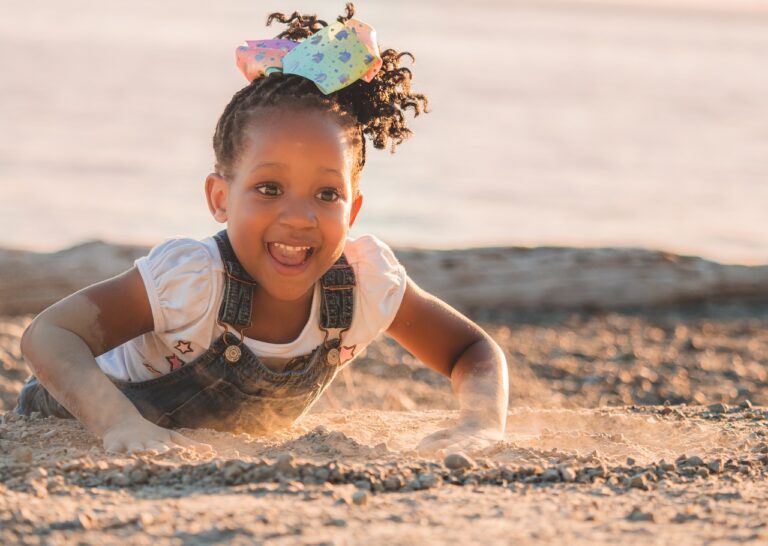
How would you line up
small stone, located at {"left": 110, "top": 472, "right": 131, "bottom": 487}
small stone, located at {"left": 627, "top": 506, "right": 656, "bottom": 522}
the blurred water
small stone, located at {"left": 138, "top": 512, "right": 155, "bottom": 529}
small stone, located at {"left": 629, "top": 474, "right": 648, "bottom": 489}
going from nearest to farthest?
small stone, located at {"left": 138, "top": 512, "right": 155, "bottom": 529} → small stone, located at {"left": 627, "top": 506, "right": 656, "bottom": 522} → small stone, located at {"left": 110, "top": 472, "right": 131, "bottom": 487} → small stone, located at {"left": 629, "top": 474, "right": 648, "bottom": 489} → the blurred water

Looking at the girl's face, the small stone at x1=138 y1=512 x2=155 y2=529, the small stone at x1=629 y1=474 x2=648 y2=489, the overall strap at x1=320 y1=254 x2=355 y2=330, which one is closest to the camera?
the small stone at x1=138 y1=512 x2=155 y2=529

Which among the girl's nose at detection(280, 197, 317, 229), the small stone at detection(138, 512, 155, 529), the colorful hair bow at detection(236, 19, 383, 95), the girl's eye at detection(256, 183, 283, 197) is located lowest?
the small stone at detection(138, 512, 155, 529)

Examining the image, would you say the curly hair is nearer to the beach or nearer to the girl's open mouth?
the girl's open mouth

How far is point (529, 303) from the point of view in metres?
7.31

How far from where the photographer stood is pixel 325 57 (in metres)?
3.78

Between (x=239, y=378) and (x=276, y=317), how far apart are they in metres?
0.21

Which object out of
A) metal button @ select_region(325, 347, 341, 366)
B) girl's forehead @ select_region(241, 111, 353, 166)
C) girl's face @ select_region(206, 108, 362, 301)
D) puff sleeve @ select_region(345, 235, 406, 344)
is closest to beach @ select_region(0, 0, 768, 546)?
metal button @ select_region(325, 347, 341, 366)

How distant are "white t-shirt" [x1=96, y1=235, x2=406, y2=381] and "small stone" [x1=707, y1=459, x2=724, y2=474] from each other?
3.55 ft

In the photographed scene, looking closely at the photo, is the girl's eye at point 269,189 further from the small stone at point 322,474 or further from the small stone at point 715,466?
the small stone at point 715,466

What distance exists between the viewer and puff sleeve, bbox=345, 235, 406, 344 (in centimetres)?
394

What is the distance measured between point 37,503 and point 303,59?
160 centimetres

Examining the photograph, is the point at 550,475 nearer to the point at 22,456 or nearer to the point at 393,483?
the point at 393,483

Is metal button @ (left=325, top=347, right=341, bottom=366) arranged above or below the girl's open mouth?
below

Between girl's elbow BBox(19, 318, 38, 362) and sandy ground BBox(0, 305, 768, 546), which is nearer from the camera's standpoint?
sandy ground BBox(0, 305, 768, 546)
